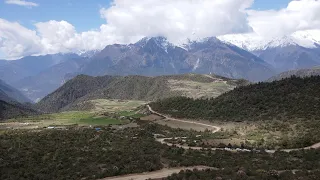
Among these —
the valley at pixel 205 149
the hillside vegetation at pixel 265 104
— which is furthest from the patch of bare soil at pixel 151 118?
the valley at pixel 205 149

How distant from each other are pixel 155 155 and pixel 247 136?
2865 centimetres

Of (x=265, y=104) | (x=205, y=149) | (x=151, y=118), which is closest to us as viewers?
(x=205, y=149)

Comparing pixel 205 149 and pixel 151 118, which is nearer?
pixel 205 149

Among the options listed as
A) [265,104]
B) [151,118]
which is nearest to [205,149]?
[265,104]

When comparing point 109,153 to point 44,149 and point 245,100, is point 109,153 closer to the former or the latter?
point 44,149

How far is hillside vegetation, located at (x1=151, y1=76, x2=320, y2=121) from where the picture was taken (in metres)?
89.6

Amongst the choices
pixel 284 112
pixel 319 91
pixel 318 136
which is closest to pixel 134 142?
pixel 318 136

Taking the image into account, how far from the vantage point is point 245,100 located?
110938mm

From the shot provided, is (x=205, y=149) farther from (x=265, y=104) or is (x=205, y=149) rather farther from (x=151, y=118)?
(x=151, y=118)

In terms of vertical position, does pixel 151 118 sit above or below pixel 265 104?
below

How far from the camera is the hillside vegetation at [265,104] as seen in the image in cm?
8962

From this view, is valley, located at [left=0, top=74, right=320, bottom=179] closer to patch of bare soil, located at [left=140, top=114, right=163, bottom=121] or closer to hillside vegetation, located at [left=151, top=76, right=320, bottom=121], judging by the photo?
hillside vegetation, located at [left=151, top=76, right=320, bottom=121]

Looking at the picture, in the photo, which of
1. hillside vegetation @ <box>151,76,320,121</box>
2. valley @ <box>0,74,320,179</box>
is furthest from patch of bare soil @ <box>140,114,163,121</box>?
valley @ <box>0,74,320,179</box>

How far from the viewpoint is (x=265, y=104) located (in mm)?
101688
